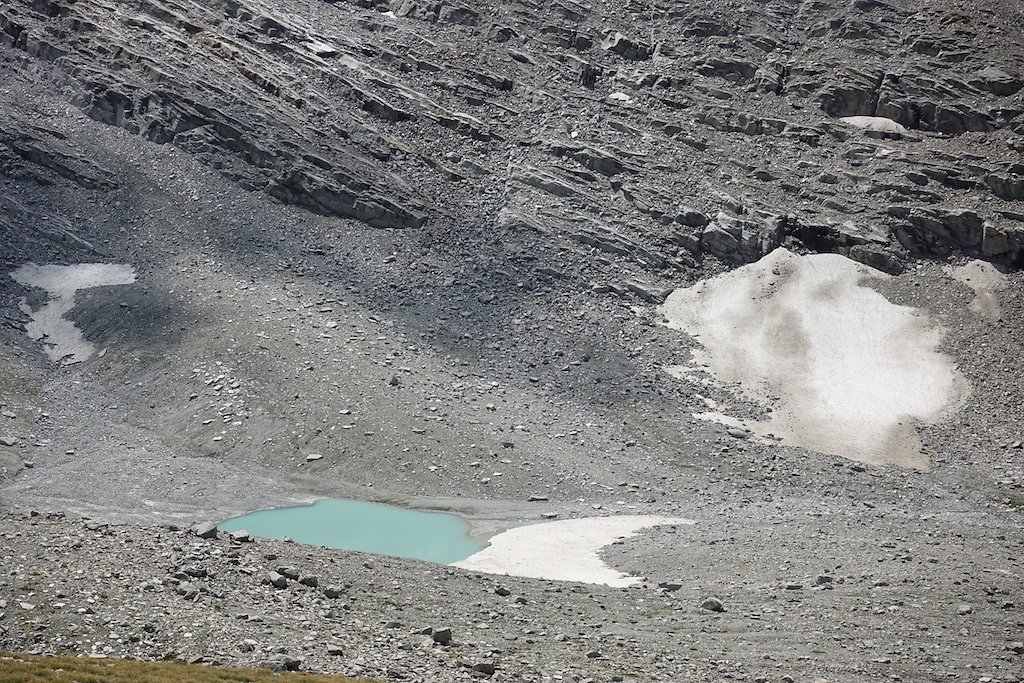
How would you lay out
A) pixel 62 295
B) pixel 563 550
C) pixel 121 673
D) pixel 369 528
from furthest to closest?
pixel 62 295, pixel 369 528, pixel 563 550, pixel 121 673

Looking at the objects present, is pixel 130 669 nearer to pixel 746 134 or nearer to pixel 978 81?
pixel 746 134

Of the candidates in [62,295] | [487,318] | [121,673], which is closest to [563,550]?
[121,673]

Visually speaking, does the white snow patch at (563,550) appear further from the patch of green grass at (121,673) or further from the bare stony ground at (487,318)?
the patch of green grass at (121,673)

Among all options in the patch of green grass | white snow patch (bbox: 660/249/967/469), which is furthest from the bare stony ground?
white snow patch (bbox: 660/249/967/469)

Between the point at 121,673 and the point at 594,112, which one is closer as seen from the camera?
the point at 121,673

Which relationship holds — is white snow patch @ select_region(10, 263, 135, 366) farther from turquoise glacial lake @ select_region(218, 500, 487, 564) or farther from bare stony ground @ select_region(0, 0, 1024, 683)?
turquoise glacial lake @ select_region(218, 500, 487, 564)

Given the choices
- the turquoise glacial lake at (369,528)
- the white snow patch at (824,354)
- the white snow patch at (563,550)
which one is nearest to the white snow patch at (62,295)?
the turquoise glacial lake at (369,528)

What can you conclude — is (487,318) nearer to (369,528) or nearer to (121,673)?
(369,528)

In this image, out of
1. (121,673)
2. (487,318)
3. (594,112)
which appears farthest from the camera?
(594,112)

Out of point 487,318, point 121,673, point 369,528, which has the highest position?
point 487,318
